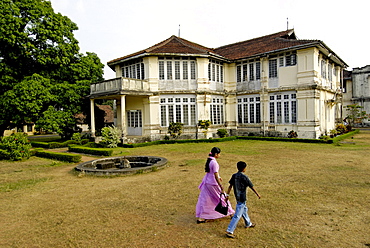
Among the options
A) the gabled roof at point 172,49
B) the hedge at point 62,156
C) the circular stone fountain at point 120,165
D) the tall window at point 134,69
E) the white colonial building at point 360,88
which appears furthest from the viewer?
the white colonial building at point 360,88

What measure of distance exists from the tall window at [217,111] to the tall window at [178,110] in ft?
6.52

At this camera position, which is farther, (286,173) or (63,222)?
(286,173)

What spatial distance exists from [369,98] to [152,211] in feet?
140

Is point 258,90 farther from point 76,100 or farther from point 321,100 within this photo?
point 76,100

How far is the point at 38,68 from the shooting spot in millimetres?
23406

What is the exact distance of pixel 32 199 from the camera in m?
7.70

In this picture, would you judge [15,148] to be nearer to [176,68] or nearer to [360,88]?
[176,68]

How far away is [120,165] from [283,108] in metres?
15.4

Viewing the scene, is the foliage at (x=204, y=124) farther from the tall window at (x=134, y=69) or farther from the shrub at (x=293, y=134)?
the shrub at (x=293, y=134)

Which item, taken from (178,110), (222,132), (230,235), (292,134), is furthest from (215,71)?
(230,235)

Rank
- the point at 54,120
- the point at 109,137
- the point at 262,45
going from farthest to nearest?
the point at 262,45 < the point at 54,120 < the point at 109,137

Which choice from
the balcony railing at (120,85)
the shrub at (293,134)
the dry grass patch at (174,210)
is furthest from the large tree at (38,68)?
the shrub at (293,134)

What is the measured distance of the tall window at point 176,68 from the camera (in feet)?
73.4

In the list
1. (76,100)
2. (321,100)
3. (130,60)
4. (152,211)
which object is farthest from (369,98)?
(152,211)
